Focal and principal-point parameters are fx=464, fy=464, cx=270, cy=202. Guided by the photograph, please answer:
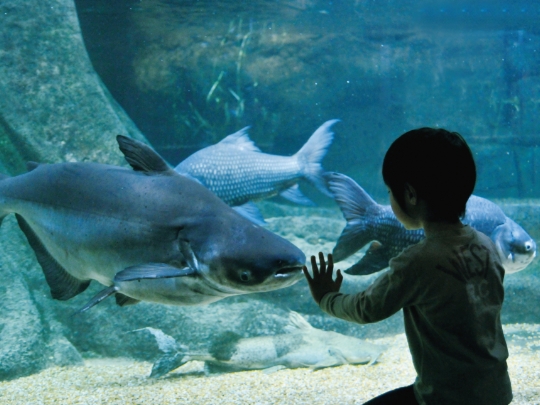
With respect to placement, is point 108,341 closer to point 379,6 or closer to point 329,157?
point 329,157

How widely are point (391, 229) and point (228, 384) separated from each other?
2012 millimetres

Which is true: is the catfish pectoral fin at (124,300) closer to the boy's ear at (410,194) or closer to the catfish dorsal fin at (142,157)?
the catfish dorsal fin at (142,157)

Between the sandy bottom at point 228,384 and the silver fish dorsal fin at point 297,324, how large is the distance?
3.50 ft

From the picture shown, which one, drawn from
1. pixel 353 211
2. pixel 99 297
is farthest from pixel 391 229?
pixel 99 297

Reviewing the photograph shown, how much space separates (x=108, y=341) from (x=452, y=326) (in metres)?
5.35

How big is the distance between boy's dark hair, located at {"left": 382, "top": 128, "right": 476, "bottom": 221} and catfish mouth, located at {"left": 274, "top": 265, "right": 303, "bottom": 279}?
58 centimetres

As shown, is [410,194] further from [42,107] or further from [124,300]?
[42,107]

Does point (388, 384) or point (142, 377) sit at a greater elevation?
point (388, 384)

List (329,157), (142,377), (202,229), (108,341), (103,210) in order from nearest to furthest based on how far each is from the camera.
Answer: (202,229) < (103,210) < (142,377) < (108,341) < (329,157)

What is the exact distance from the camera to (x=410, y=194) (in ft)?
6.26

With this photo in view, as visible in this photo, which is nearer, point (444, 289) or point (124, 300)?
point (444, 289)

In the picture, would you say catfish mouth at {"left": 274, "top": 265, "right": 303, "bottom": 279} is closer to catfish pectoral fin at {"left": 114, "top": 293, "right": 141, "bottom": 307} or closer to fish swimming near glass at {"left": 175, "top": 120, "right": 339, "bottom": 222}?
catfish pectoral fin at {"left": 114, "top": 293, "right": 141, "bottom": 307}

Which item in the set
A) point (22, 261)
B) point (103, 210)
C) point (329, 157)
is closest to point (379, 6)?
point (329, 157)

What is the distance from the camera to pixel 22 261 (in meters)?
6.65
